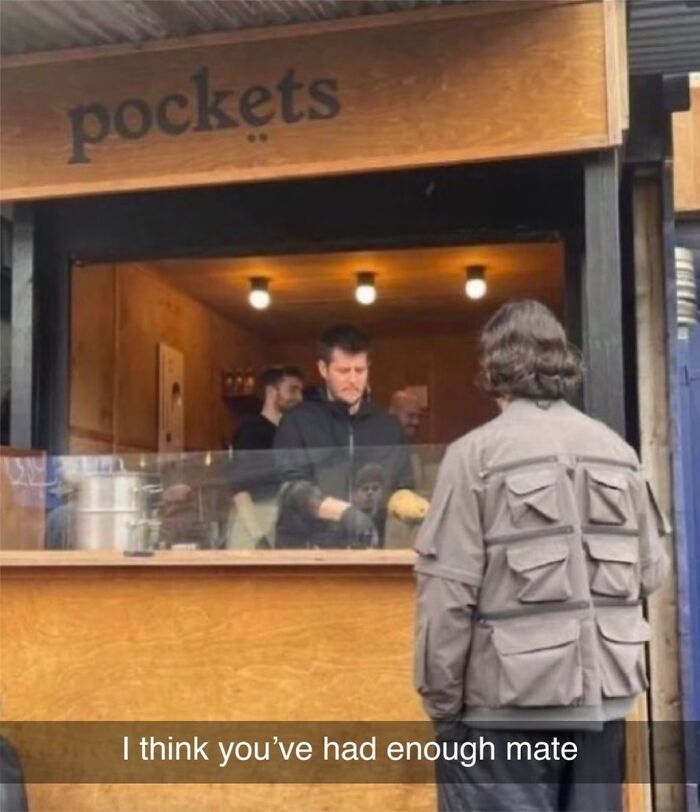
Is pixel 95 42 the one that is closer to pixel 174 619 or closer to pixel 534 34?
pixel 534 34

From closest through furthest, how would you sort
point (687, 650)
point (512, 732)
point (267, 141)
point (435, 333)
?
point (512, 732) → point (267, 141) → point (687, 650) → point (435, 333)

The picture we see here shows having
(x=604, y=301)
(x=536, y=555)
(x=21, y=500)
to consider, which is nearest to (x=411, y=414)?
(x=21, y=500)

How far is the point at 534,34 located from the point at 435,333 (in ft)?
13.9

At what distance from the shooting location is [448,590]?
2340 mm

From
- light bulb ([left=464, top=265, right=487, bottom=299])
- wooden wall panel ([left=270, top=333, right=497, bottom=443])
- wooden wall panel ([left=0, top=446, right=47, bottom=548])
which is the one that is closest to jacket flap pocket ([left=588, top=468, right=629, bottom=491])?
wooden wall panel ([left=0, top=446, right=47, bottom=548])

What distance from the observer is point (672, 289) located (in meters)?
4.58

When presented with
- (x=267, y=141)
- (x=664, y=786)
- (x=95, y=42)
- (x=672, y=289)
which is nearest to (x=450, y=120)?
(x=267, y=141)

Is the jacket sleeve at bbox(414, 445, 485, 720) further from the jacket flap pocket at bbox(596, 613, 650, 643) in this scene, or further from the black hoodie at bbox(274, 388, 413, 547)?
the black hoodie at bbox(274, 388, 413, 547)

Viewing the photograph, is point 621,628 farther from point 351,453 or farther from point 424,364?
point 424,364

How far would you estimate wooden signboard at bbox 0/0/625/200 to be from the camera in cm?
342

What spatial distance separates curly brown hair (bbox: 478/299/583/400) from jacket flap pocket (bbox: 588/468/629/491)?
0.67 ft

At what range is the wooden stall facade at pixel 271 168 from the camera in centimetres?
345

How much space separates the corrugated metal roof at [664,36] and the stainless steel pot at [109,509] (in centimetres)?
244

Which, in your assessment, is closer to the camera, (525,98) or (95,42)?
(525,98)
